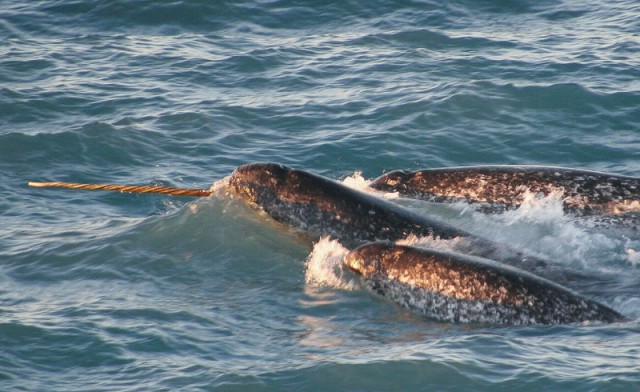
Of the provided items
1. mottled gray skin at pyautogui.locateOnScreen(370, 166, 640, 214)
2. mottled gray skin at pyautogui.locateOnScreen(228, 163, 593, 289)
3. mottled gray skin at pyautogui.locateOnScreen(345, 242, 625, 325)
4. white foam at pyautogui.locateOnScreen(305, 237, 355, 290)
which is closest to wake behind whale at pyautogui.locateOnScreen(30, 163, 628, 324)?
mottled gray skin at pyautogui.locateOnScreen(228, 163, 593, 289)

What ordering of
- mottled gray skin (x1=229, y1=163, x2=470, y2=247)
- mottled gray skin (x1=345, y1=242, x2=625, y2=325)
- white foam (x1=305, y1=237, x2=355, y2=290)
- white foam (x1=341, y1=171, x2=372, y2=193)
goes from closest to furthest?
1. mottled gray skin (x1=345, y1=242, x2=625, y2=325)
2. white foam (x1=305, y1=237, x2=355, y2=290)
3. mottled gray skin (x1=229, y1=163, x2=470, y2=247)
4. white foam (x1=341, y1=171, x2=372, y2=193)

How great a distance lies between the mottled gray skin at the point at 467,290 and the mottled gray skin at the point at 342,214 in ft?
3.28

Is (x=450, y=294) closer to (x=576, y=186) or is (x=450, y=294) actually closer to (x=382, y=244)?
(x=382, y=244)

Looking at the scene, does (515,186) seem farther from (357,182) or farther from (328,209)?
(328,209)

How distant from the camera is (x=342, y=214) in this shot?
12836 mm

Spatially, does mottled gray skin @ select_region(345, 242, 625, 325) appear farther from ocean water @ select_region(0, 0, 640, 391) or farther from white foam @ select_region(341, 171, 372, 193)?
white foam @ select_region(341, 171, 372, 193)

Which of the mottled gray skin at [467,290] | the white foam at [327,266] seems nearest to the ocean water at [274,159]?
the white foam at [327,266]

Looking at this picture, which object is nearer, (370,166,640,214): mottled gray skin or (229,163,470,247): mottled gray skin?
(229,163,470,247): mottled gray skin

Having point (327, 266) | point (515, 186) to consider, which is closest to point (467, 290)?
point (327, 266)

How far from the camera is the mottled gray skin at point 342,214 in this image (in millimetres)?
12430

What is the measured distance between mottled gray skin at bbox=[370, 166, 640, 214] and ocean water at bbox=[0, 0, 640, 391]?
0.27m

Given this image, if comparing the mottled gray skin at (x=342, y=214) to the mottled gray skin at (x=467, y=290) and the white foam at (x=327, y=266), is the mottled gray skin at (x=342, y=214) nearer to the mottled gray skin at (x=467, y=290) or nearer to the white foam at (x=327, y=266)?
the white foam at (x=327, y=266)

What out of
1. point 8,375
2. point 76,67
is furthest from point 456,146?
point 8,375

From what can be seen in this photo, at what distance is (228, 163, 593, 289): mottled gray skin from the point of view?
12.4 metres
